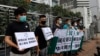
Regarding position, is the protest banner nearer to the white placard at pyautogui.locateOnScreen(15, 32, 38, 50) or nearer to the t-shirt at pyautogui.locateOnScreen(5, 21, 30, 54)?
the white placard at pyautogui.locateOnScreen(15, 32, 38, 50)

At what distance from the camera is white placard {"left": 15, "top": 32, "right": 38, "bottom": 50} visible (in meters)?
5.67

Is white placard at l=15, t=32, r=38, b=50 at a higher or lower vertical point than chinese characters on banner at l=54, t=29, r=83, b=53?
higher

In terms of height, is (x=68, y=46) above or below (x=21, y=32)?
below

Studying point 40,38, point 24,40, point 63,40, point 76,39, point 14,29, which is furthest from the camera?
point 76,39

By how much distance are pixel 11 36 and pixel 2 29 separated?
9.70ft

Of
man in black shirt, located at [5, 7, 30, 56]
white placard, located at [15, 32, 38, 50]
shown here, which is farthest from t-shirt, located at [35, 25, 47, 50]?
man in black shirt, located at [5, 7, 30, 56]

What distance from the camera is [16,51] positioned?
223 inches

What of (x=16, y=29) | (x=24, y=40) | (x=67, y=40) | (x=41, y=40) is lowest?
(x=67, y=40)

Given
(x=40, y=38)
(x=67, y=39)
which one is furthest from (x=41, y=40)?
(x=67, y=39)

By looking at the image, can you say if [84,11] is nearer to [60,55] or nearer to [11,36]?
[60,55]

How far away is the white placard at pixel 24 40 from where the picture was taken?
5.67m

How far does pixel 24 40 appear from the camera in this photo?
5.88 meters

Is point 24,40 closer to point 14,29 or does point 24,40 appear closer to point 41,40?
point 14,29

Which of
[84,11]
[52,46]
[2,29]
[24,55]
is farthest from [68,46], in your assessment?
[84,11]
